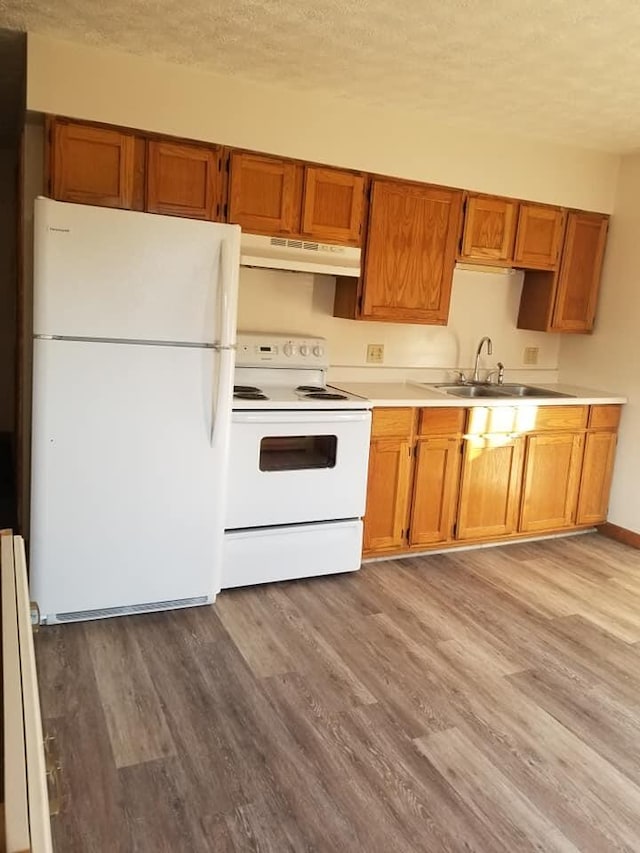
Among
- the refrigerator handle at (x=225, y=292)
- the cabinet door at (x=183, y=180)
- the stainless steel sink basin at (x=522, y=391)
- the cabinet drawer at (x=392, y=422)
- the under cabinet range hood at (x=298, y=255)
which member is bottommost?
the cabinet drawer at (x=392, y=422)

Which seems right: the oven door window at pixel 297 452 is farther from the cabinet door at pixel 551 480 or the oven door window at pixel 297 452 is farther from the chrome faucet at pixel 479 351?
the chrome faucet at pixel 479 351

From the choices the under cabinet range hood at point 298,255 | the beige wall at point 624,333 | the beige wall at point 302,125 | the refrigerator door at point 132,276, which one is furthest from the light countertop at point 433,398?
the beige wall at point 302,125

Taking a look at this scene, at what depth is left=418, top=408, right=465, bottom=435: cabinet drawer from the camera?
360cm

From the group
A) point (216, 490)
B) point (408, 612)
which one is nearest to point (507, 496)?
point (408, 612)

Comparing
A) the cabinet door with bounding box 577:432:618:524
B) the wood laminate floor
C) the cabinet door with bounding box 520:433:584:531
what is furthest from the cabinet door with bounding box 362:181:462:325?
the wood laminate floor

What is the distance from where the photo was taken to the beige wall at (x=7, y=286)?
5.17m

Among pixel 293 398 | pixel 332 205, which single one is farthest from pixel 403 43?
pixel 293 398

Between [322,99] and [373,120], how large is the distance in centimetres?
30

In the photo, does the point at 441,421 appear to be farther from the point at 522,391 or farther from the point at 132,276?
the point at 132,276

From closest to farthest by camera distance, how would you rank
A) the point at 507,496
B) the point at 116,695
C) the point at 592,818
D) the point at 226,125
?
the point at 592,818 → the point at 116,695 → the point at 226,125 → the point at 507,496

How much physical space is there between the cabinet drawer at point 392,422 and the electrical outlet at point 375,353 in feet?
2.02

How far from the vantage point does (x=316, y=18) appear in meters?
2.46

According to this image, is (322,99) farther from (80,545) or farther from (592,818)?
(592,818)

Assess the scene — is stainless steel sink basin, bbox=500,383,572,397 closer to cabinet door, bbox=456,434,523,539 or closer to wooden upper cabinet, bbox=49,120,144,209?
cabinet door, bbox=456,434,523,539
